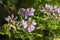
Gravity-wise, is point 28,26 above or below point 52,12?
below

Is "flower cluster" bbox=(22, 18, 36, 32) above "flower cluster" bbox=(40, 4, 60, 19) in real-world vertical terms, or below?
below

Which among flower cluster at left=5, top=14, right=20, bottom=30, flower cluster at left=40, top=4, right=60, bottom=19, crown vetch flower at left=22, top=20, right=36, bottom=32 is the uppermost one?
flower cluster at left=40, top=4, right=60, bottom=19

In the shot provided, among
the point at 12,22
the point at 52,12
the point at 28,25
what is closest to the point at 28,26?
the point at 28,25

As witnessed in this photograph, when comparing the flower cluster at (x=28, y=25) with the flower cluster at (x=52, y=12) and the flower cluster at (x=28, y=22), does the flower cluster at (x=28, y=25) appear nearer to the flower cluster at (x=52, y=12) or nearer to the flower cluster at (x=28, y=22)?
the flower cluster at (x=28, y=22)

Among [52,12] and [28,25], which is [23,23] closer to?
[28,25]

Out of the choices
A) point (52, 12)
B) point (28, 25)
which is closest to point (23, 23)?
point (28, 25)

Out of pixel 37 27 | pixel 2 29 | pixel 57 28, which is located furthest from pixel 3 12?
pixel 57 28

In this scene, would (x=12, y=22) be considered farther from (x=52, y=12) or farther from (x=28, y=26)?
(x=52, y=12)

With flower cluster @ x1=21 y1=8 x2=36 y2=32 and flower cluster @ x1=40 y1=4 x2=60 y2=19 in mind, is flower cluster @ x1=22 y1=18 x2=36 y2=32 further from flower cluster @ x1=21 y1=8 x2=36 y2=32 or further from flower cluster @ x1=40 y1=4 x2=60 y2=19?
flower cluster @ x1=40 y1=4 x2=60 y2=19

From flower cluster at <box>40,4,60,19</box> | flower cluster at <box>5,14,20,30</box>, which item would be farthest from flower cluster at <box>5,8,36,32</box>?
flower cluster at <box>40,4,60,19</box>

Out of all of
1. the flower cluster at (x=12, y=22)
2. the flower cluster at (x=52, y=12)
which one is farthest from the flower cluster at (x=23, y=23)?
the flower cluster at (x=52, y=12)

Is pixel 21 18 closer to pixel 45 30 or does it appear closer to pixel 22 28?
pixel 22 28

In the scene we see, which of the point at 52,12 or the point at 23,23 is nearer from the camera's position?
the point at 23,23
